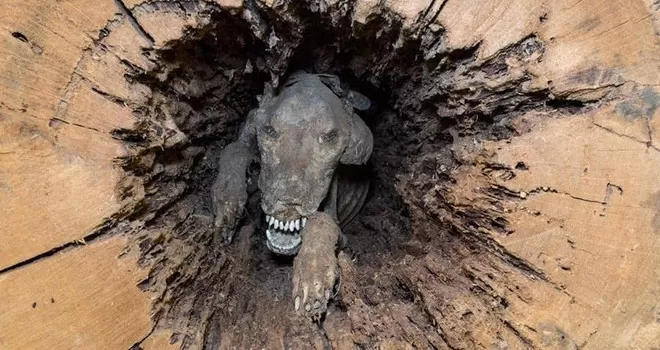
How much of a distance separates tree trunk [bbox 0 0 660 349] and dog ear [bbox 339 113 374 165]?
33 centimetres

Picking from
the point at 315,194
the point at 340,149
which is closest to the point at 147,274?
the point at 315,194

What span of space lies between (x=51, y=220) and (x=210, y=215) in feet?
1.46

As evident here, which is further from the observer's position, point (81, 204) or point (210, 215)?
point (210, 215)

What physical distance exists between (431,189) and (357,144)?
1.12 feet

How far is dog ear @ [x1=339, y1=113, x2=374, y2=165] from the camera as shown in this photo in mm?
1384

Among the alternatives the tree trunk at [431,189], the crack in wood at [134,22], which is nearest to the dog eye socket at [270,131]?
the tree trunk at [431,189]

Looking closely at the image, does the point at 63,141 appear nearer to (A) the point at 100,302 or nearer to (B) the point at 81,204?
(B) the point at 81,204

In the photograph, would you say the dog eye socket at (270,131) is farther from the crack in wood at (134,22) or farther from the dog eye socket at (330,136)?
the crack in wood at (134,22)

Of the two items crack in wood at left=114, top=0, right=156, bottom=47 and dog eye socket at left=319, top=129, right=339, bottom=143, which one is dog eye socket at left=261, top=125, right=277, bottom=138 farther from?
crack in wood at left=114, top=0, right=156, bottom=47

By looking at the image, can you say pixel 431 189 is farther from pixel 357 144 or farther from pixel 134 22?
pixel 134 22

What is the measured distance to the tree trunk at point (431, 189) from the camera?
0.84 meters

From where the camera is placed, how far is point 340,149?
1334 millimetres

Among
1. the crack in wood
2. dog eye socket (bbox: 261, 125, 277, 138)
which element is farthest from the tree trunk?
dog eye socket (bbox: 261, 125, 277, 138)

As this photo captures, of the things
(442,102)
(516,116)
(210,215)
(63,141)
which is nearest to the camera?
(63,141)
